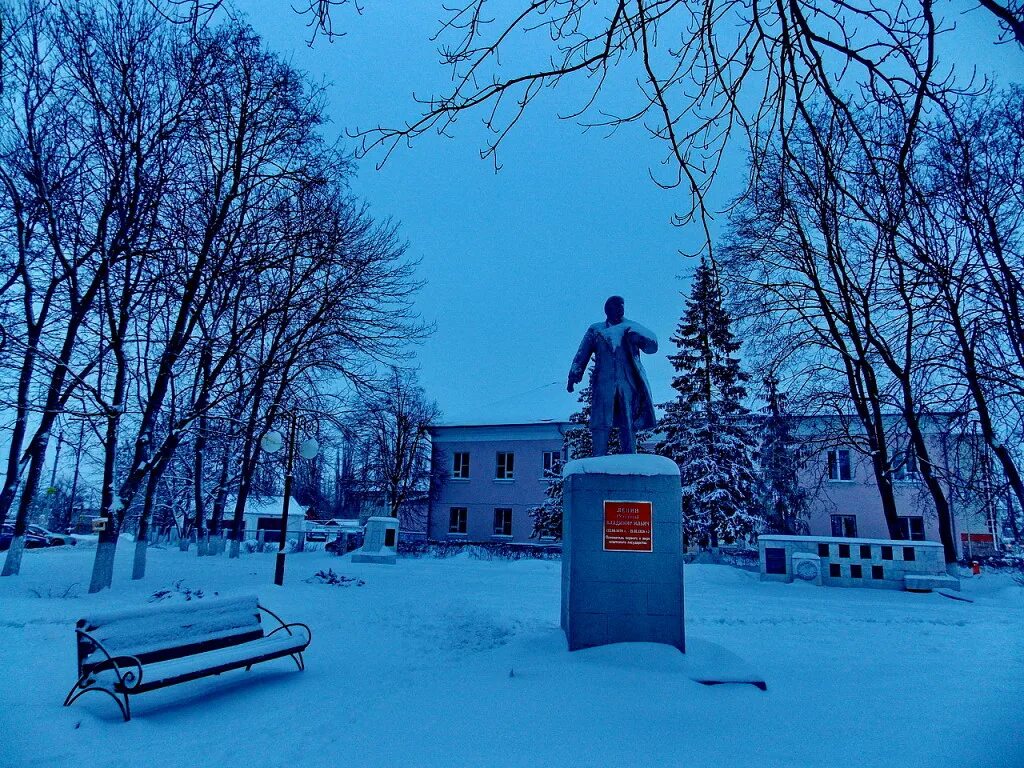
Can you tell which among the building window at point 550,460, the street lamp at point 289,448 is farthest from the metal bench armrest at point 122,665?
the building window at point 550,460

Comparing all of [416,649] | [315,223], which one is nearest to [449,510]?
[315,223]

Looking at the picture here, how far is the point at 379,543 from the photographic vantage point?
2139 centimetres

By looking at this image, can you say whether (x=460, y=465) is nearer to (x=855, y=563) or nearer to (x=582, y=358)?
(x=855, y=563)

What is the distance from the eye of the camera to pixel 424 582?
49.6ft

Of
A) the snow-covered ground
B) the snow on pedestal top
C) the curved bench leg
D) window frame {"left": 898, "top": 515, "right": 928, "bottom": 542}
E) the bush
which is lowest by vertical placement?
the bush

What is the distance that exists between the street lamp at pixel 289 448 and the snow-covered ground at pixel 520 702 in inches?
125

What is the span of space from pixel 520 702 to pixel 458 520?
30191 millimetres

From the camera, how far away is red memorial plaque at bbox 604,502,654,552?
272 inches

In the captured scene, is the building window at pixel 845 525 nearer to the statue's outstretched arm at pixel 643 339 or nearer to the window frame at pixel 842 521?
the window frame at pixel 842 521

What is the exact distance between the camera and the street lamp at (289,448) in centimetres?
1305

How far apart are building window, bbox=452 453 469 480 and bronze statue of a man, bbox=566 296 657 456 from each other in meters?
27.6

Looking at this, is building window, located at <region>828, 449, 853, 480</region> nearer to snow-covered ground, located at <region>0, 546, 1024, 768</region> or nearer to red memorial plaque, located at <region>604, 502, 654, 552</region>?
snow-covered ground, located at <region>0, 546, 1024, 768</region>

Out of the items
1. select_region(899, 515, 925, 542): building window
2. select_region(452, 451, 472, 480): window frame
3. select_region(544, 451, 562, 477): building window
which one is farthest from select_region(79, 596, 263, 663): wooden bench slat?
select_region(899, 515, 925, 542): building window

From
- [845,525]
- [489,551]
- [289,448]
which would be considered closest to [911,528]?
[845,525]
